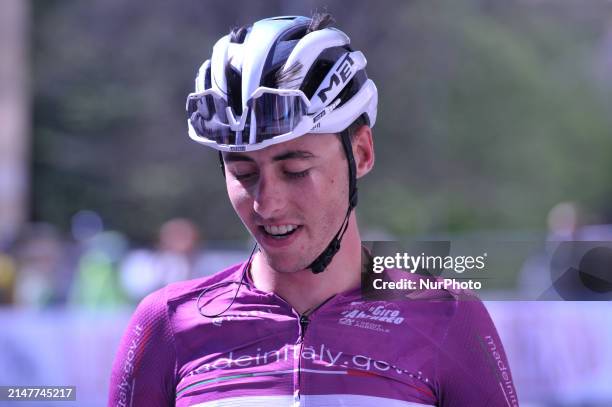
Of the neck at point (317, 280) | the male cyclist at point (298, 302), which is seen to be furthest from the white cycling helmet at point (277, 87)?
the neck at point (317, 280)

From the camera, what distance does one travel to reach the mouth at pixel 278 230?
Answer: 254cm

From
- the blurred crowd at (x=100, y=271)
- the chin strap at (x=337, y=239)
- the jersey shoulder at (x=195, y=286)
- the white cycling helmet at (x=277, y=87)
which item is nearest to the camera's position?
the white cycling helmet at (x=277, y=87)

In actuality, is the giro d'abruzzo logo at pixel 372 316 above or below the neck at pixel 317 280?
below

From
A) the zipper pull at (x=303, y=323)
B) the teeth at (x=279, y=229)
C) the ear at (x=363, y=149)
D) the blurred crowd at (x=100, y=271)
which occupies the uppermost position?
the blurred crowd at (x=100, y=271)

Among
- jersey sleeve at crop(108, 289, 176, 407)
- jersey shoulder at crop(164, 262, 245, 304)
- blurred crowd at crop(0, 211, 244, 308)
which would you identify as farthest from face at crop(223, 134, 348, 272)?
blurred crowd at crop(0, 211, 244, 308)

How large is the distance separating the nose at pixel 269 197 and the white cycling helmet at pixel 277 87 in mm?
94

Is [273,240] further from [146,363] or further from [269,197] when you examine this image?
[146,363]

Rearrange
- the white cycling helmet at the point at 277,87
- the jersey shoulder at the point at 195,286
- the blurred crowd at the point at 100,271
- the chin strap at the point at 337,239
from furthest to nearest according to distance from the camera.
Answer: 1. the blurred crowd at the point at 100,271
2. the jersey shoulder at the point at 195,286
3. the chin strap at the point at 337,239
4. the white cycling helmet at the point at 277,87

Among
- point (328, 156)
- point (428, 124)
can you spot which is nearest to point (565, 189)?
point (428, 124)

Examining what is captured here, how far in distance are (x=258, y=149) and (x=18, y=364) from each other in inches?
233

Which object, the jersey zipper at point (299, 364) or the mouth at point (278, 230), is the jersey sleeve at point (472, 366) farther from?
the mouth at point (278, 230)

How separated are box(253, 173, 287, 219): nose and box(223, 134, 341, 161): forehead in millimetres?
52

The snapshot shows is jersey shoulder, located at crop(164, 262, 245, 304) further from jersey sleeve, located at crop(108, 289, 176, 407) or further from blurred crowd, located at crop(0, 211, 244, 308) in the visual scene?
blurred crowd, located at crop(0, 211, 244, 308)

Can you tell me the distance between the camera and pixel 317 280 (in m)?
2.70
